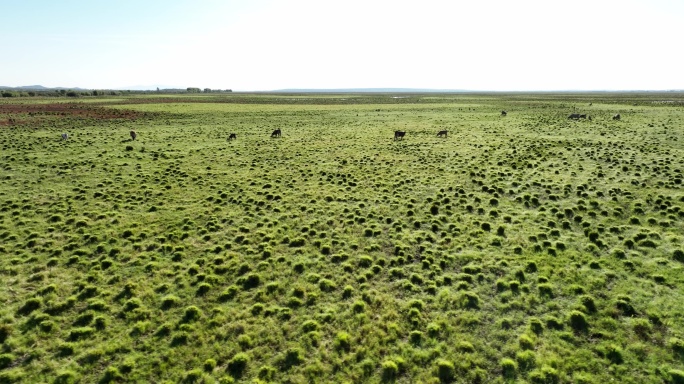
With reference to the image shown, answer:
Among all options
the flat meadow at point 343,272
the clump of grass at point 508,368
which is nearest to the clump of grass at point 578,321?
the flat meadow at point 343,272

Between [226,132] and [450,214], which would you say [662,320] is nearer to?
[450,214]

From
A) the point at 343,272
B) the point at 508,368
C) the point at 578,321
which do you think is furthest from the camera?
the point at 343,272

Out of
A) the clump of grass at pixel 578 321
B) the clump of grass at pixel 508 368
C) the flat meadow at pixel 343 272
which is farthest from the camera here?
the clump of grass at pixel 578 321

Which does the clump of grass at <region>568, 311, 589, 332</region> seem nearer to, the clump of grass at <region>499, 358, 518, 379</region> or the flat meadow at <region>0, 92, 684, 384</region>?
the flat meadow at <region>0, 92, 684, 384</region>

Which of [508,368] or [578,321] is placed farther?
[578,321]

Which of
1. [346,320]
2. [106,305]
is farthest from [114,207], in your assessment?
[346,320]

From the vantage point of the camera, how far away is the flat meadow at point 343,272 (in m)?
11.2

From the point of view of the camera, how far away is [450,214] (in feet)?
76.7

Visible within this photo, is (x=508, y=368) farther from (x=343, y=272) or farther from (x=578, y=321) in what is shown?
(x=343, y=272)

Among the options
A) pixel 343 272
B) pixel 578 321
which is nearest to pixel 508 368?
pixel 578 321

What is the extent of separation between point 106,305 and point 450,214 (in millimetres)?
19200

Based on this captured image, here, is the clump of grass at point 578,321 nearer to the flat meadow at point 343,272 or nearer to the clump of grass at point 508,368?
the flat meadow at point 343,272

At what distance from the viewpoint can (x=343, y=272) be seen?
54.5 ft

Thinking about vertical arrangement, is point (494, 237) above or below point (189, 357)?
above
